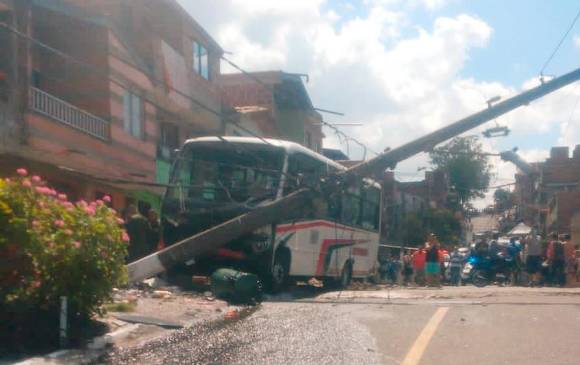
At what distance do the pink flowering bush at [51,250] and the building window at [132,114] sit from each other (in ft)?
49.9

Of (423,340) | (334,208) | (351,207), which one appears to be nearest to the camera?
(423,340)

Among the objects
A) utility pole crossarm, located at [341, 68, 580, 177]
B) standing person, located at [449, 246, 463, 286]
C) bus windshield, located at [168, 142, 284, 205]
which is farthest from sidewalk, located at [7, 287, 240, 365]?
standing person, located at [449, 246, 463, 286]

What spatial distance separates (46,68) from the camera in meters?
22.1

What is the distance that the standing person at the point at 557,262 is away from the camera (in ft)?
67.3

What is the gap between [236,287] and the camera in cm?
1333

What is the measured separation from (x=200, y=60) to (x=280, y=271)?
54.2 feet

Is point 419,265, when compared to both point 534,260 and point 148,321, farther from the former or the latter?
point 148,321

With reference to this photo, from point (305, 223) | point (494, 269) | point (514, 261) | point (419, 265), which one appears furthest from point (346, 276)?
point (514, 261)

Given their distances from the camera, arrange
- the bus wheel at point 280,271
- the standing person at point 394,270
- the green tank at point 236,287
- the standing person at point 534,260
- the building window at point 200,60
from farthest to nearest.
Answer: the building window at point 200,60
the standing person at point 394,270
the standing person at point 534,260
the bus wheel at point 280,271
the green tank at point 236,287

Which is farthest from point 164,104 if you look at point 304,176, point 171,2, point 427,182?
point 427,182

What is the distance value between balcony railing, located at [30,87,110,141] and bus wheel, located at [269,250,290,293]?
22.8 feet

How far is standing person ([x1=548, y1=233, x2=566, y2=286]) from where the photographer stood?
20.5 m

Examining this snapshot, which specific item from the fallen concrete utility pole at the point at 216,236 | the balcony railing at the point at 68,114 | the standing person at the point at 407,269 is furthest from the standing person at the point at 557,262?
the balcony railing at the point at 68,114

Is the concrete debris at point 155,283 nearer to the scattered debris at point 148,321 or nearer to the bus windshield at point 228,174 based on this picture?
the bus windshield at point 228,174
